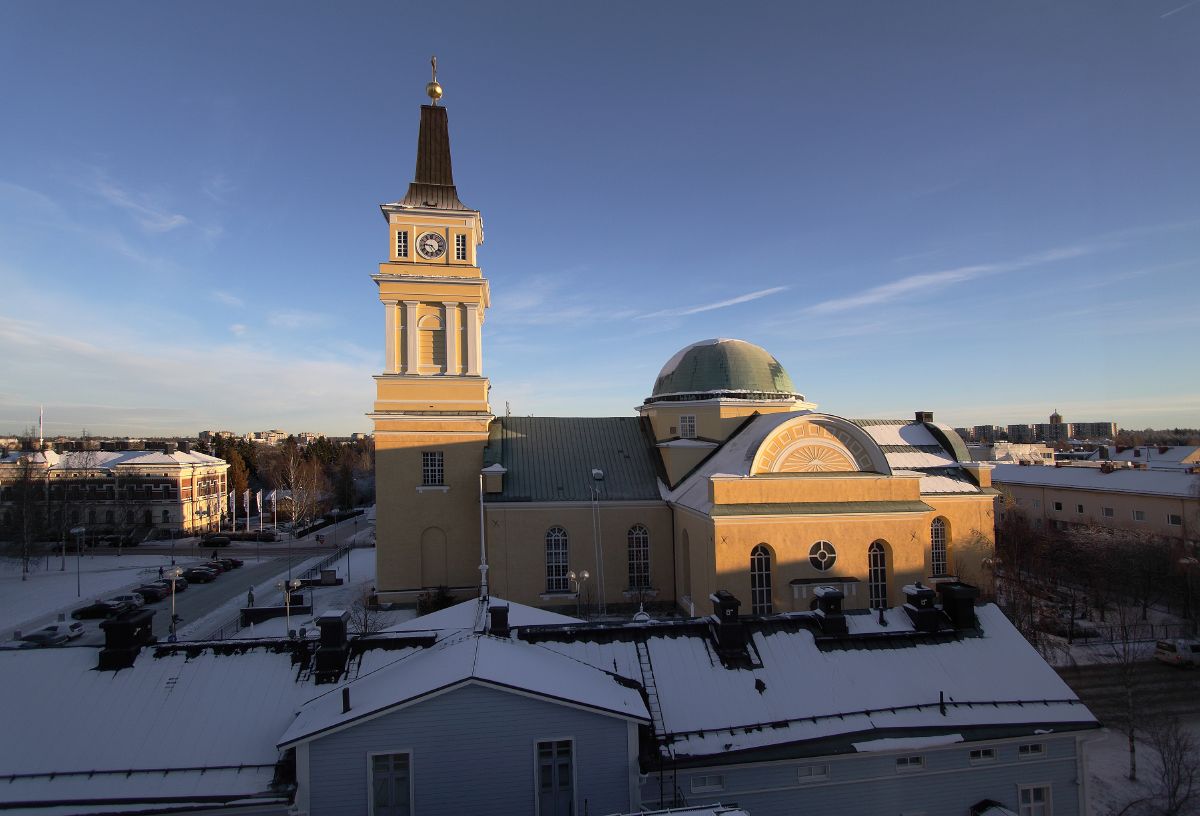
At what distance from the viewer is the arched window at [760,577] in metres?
21.5

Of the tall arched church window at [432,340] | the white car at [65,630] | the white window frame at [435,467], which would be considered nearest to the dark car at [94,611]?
the white car at [65,630]

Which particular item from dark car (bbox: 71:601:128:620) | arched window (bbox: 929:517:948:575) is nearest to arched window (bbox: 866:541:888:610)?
arched window (bbox: 929:517:948:575)

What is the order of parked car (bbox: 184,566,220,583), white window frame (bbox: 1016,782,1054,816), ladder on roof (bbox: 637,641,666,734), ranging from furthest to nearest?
parked car (bbox: 184,566,220,583) < white window frame (bbox: 1016,782,1054,816) < ladder on roof (bbox: 637,641,666,734)

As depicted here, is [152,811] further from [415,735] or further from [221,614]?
[221,614]

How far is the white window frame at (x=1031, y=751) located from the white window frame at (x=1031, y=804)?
499 mm

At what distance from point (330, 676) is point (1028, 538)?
39.5 m

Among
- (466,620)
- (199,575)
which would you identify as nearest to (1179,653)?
(466,620)

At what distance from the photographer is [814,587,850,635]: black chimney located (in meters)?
12.8

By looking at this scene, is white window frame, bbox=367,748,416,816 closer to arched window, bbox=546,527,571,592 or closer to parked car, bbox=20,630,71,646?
arched window, bbox=546,527,571,592

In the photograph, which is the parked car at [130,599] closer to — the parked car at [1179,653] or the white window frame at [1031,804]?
the white window frame at [1031,804]

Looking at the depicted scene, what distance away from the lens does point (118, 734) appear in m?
10.0

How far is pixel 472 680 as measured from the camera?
9.05 metres

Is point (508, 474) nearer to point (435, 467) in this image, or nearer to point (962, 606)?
point (435, 467)

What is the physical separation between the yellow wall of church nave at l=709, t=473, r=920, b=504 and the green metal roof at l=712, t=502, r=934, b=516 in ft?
0.51
